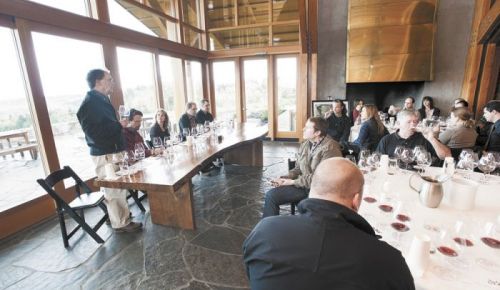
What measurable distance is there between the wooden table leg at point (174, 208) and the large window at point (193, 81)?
4.19m

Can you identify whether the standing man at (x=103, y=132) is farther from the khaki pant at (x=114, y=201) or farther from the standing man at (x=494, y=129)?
the standing man at (x=494, y=129)

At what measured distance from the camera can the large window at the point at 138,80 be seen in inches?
178

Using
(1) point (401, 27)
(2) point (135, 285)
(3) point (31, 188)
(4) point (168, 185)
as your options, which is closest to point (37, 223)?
(3) point (31, 188)

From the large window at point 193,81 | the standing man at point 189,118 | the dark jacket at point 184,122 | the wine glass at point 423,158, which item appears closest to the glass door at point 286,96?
the large window at point 193,81

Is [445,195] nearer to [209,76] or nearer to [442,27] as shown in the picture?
[442,27]

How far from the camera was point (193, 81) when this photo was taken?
6.98 meters

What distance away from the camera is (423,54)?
5.50m

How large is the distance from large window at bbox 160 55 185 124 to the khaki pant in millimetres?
2974

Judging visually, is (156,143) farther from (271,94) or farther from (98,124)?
(271,94)

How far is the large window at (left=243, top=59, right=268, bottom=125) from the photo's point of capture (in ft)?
23.9

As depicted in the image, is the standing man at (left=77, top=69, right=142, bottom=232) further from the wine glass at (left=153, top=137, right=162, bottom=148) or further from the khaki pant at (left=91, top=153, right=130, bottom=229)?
the wine glass at (left=153, top=137, right=162, bottom=148)

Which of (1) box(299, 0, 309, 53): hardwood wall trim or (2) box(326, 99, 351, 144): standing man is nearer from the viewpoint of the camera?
(2) box(326, 99, 351, 144): standing man

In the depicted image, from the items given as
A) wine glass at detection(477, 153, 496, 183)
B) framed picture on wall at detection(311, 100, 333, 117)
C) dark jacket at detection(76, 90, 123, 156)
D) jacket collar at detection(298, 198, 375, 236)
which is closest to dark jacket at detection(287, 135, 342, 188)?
wine glass at detection(477, 153, 496, 183)

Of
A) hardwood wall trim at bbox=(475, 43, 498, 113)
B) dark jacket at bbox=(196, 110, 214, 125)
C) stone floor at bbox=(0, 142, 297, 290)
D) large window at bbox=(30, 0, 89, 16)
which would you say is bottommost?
stone floor at bbox=(0, 142, 297, 290)
